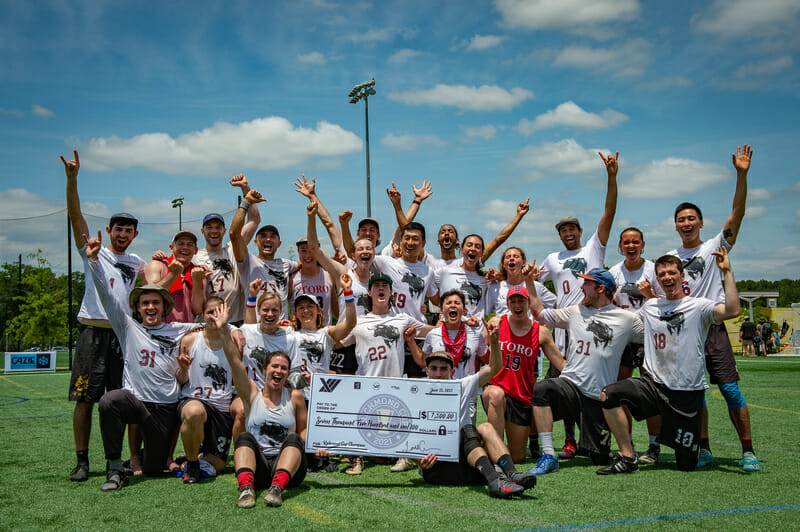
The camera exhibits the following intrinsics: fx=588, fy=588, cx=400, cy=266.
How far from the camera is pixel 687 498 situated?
4.41 meters

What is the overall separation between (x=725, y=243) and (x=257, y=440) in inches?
195

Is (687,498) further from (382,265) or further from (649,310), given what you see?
(382,265)

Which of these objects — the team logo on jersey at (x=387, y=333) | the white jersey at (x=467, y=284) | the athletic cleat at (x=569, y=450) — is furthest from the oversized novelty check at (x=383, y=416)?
the athletic cleat at (x=569, y=450)

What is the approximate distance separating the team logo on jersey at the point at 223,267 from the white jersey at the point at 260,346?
1.16 meters

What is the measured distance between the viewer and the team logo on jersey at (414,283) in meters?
6.62

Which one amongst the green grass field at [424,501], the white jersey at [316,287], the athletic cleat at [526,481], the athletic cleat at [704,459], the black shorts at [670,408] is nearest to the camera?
the green grass field at [424,501]

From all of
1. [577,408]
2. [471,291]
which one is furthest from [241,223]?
[577,408]

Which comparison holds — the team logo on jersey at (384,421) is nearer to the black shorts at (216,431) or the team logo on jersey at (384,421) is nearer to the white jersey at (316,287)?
the black shorts at (216,431)

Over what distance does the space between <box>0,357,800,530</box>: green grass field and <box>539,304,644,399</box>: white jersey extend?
0.84m

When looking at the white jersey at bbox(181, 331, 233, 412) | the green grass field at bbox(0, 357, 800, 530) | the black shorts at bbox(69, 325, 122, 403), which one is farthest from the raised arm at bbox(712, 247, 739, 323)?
the black shorts at bbox(69, 325, 122, 403)

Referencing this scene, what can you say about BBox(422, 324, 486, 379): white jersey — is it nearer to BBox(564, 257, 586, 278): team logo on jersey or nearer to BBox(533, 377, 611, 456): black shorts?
BBox(533, 377, 611, 456): black shorts

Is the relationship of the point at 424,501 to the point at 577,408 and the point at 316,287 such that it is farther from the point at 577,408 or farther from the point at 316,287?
the point at 316,287

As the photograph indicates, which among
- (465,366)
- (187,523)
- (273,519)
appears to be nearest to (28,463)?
(187,523)

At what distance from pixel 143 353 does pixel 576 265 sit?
186 inches
